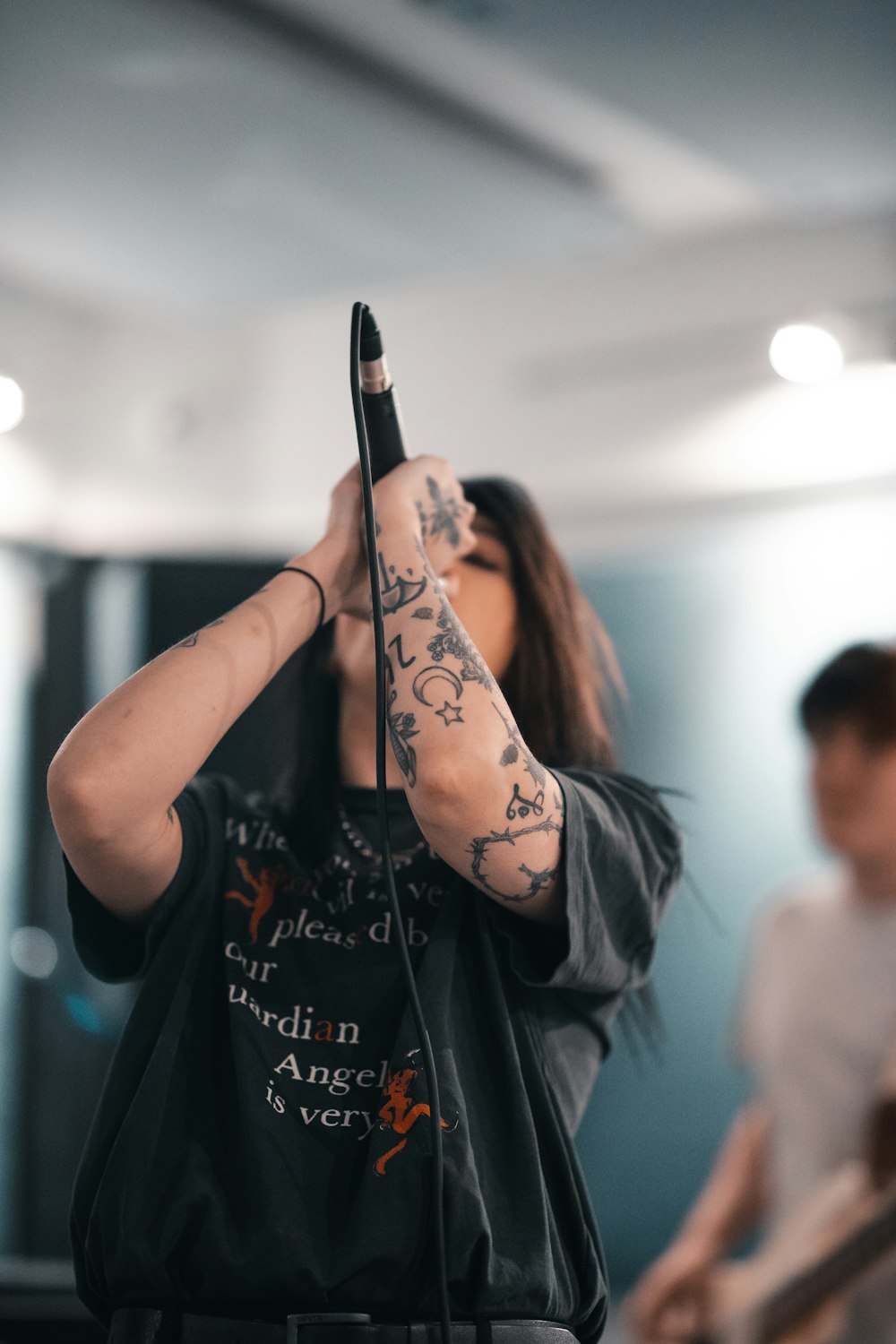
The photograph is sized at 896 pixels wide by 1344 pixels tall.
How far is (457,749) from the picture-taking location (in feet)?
2.43

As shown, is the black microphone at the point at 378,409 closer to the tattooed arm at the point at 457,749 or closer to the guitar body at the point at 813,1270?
the tattooed arm at the point at 457,749

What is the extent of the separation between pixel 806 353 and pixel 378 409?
6.65 ft

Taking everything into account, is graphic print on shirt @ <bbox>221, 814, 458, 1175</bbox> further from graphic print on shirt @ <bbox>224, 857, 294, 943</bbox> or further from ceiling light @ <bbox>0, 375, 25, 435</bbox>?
ceiling light @ <bbox>0, 375, 25, 435</bbox>

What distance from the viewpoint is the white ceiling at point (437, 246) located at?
204 centimetres

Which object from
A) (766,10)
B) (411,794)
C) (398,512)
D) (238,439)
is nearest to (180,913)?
(411,794)

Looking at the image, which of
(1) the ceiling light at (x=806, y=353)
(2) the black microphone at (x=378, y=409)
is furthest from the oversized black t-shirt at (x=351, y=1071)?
(1) the ceiling light at (x=806, y=353)

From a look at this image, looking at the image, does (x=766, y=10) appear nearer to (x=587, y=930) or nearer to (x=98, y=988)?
(x=587, y=930)

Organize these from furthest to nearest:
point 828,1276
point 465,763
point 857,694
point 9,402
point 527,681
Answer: point 9,402
point 857,694
point 828,1276
point 527,681
point 465,763

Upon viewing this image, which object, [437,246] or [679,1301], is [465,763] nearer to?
[679,1301]

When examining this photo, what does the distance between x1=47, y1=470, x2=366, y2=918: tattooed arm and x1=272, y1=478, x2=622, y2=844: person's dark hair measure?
0.13 metres

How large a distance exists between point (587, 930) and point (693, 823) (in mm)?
1919

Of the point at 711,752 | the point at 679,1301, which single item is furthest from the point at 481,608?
the point at 711,752

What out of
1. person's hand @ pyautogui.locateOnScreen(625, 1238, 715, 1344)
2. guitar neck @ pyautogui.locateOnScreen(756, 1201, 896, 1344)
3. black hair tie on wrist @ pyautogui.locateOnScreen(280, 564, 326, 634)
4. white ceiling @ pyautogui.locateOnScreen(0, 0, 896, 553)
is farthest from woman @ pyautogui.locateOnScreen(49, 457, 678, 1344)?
white ceiling @ pyautogui.locateOnScreen(0, 0, 896, 553)

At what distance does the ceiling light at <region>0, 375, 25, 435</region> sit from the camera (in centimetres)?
228
